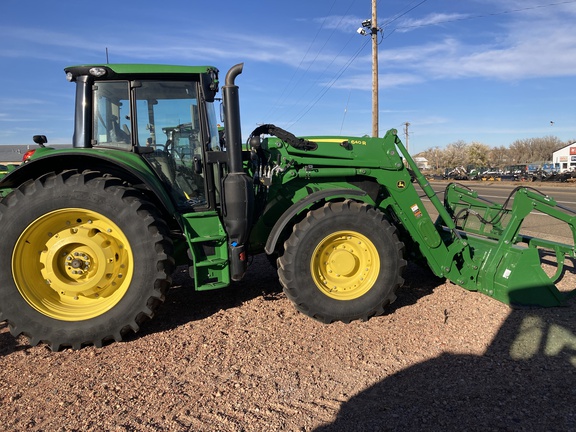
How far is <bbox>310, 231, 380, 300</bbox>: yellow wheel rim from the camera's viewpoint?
409 centimetres

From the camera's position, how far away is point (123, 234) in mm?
3566

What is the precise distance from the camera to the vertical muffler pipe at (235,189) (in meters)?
3.73

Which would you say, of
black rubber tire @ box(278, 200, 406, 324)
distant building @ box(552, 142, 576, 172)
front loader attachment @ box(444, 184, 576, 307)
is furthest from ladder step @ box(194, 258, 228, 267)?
distant building @ box(552, 142, 576, 172)

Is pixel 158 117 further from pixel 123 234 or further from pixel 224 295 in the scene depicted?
pixel 224 295

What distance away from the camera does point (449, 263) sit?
4.48 meters

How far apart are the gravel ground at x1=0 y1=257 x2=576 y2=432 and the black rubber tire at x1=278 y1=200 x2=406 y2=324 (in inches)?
6.2

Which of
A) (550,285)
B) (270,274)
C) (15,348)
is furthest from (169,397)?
(550,285)

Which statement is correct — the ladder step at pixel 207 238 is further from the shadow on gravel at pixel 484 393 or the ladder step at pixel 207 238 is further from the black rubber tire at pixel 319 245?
the shadow on gravel at pixel 484 393

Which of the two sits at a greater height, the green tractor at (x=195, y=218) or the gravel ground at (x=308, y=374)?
the green tractor at (x=195, y=218)

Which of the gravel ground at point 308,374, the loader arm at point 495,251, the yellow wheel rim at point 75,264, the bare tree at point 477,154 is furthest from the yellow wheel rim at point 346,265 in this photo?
the bare tree at point 477,154

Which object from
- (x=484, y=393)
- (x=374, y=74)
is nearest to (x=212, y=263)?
(x=484, y=393)

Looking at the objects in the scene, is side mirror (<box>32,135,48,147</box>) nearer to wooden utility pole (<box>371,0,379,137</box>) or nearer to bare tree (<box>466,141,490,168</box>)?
wooden utility pole (<box>371,0,379,137</box>)

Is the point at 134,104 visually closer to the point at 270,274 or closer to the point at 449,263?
the point at 270,274

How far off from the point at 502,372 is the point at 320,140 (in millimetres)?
2779
